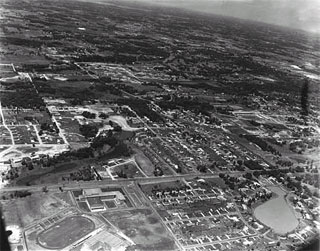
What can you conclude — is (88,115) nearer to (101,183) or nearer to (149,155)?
(149,155)

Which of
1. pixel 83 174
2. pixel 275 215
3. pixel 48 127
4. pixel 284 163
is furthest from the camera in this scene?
pixel 284 163

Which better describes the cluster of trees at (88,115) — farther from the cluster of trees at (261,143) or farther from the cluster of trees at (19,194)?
the cluster of trees at (19,194)

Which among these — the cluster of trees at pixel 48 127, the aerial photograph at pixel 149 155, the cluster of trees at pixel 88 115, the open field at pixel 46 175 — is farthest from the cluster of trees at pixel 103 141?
the cluster of trees at pixel 88 115

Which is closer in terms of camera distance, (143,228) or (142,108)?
(143,228)

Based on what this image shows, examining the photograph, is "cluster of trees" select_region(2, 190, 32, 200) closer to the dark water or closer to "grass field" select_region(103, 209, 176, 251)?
"grass field" select_region(103, 209, 176, 251)

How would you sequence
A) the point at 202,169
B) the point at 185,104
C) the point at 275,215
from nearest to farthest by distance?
the point at 275,215
the point at 202,169
the point at 185,104

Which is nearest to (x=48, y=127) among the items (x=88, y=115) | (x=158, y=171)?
(x=88, y=115)

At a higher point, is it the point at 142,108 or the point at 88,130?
the point at 88,130
